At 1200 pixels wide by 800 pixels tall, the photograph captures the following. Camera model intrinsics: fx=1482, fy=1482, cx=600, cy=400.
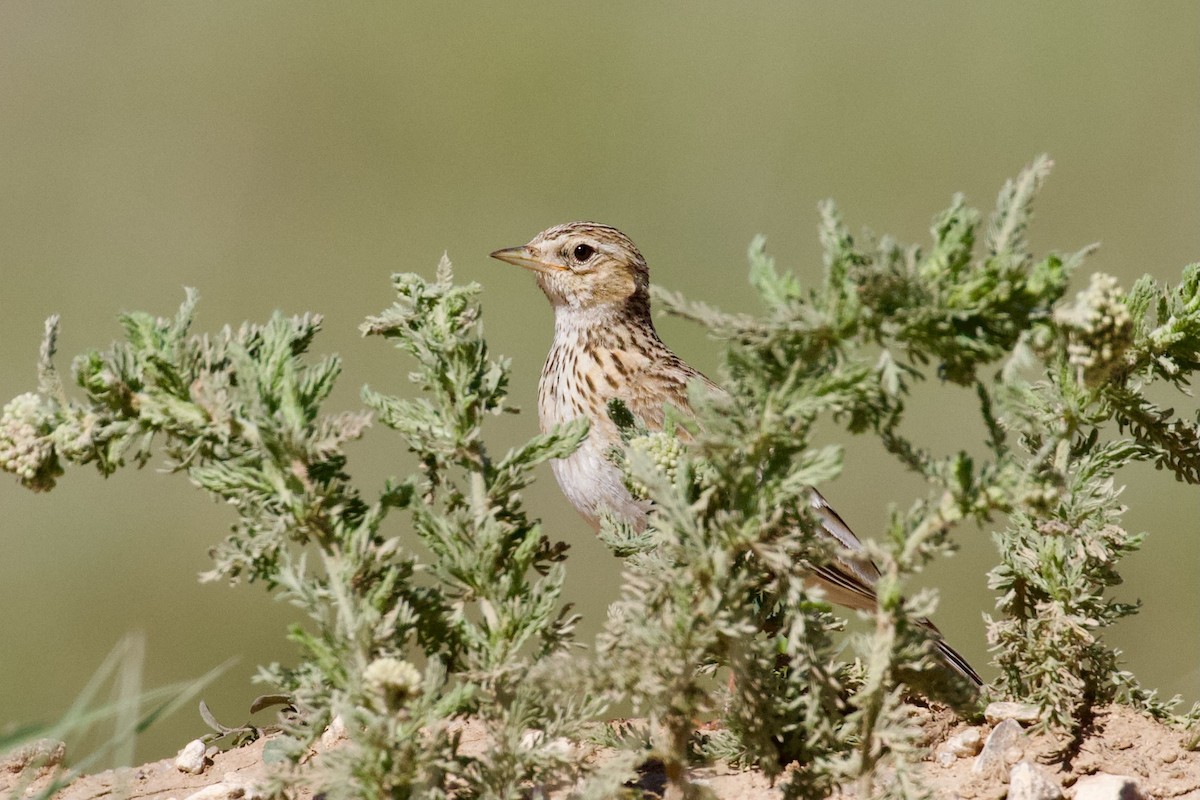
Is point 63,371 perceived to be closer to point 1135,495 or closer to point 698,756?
point 1135,495

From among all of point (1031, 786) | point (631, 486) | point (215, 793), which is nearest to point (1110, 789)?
point (1031, 786)

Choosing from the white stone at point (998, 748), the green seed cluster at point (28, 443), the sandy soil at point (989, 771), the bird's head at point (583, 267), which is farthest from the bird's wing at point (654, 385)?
the green seed cluster at point (28, 443)

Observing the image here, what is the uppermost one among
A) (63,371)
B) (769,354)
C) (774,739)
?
(63,371)

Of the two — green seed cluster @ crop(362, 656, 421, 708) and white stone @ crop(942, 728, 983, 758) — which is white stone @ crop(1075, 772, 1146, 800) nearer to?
white stone @ crop(942, 728, 983, 758)

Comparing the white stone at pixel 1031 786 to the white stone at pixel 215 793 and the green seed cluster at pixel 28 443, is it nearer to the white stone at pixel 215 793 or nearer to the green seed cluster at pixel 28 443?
the white stone at pixel 215 793

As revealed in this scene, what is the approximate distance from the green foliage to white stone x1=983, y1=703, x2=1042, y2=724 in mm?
632

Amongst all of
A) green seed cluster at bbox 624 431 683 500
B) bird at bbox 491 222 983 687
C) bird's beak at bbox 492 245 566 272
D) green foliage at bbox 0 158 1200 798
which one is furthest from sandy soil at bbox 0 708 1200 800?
bird's beak at bbox 492 245 566 272

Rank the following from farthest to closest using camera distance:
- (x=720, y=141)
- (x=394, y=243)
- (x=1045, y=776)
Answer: (x=720, y=141), (x=394, y=243), (x=1045, y=776)

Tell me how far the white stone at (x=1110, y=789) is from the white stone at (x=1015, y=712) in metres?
0.21

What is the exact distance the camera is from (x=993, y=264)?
2195 mm

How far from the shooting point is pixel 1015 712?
3.35 metres

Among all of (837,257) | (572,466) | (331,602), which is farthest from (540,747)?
(572,466)

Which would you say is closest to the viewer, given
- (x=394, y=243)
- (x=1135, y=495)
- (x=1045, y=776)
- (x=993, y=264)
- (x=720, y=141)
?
(x=993, y=264)

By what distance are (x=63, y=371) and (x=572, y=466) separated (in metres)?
A: 6.80
